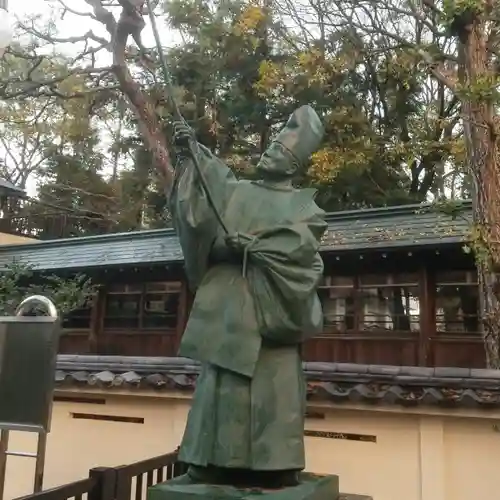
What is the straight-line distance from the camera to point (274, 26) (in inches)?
658

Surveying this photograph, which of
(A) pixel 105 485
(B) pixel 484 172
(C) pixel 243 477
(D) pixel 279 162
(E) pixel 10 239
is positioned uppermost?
(E) pixel 10 239

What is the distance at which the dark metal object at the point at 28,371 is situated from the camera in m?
2.99

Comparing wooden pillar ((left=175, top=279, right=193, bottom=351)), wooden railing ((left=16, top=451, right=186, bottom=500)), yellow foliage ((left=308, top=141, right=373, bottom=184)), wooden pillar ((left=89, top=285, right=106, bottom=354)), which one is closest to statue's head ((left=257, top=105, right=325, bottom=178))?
wooden railing ((left=16, top=451, right=186, bottom=500))

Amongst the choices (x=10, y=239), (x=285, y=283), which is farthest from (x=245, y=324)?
(x=10, y=239)

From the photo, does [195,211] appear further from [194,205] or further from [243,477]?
[243,477]

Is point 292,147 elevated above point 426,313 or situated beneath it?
elevated above

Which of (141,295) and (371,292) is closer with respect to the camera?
(371,292)

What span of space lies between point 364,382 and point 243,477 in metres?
2.87

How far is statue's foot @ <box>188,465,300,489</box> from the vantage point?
11.0 feet

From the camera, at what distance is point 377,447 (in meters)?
5.95

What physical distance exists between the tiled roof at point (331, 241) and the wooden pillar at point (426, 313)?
2.92ft

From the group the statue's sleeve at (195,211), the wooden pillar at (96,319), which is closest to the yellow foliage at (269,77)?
the wooden pillar at (96,319)

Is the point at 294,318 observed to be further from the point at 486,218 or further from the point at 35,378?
the point at 486,218

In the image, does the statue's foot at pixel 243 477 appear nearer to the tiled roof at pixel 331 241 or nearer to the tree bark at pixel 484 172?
the tree bark at pixel 484 172
